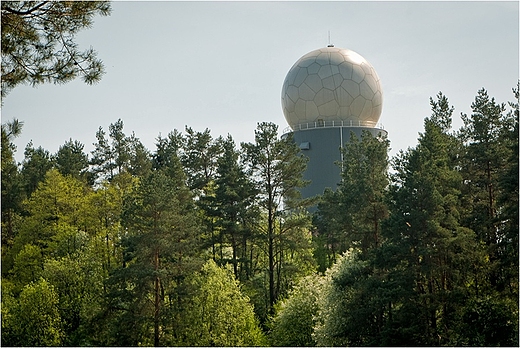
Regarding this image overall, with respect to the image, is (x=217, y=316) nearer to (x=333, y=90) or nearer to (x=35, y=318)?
(x=35, y=318)

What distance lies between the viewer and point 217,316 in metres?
26.0

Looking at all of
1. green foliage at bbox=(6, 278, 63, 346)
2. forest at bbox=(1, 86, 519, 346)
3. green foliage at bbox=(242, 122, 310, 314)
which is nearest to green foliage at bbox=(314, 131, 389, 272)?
forest at bbox=(1, 86, 519, 346)

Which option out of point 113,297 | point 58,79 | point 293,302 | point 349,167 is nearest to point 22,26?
point 58,79

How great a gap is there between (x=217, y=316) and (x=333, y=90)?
18.4 m

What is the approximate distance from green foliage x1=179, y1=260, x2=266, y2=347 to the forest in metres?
0.06

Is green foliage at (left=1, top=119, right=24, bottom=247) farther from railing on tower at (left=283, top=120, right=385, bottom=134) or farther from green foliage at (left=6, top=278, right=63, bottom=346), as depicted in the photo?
railing on tower at (left=283, top=120, right=385, bottom=134)

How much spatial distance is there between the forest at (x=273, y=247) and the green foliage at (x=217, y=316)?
6 cm

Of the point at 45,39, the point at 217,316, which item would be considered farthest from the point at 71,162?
the point at 45,39

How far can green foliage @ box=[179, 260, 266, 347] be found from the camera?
83.6 feet

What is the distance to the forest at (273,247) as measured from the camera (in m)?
21.3

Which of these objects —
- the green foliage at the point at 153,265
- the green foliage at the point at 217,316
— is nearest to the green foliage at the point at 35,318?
the green foliage at the point at 153,265

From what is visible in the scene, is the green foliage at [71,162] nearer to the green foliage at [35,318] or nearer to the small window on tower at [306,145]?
the green foliage at [35,318]

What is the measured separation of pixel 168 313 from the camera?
24.6m

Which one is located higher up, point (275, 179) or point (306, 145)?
point (306, 145)
